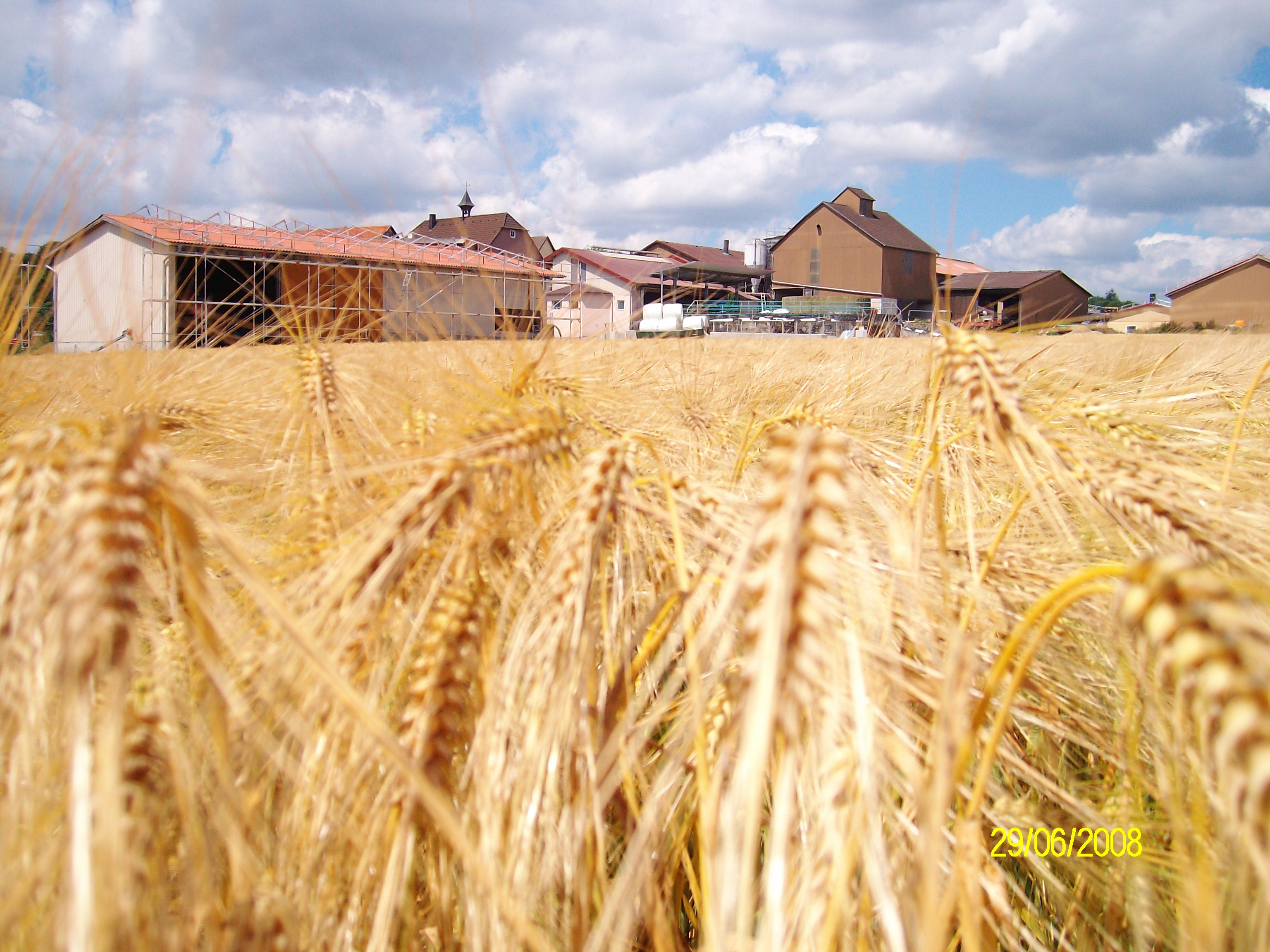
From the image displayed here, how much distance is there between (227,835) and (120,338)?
118cm

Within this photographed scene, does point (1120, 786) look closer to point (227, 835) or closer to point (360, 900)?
point (360, 900)

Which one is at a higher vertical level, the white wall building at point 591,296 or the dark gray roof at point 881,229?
the dark gray roof at point 881,229

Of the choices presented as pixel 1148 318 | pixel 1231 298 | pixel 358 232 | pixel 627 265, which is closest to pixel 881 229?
pixel 1148 318

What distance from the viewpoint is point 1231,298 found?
57.0ft

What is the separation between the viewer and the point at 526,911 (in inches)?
28.3

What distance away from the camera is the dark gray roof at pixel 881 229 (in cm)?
3725

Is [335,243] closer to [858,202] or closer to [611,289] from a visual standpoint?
[611,289]

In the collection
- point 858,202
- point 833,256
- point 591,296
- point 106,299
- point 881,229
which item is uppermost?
point 858,202

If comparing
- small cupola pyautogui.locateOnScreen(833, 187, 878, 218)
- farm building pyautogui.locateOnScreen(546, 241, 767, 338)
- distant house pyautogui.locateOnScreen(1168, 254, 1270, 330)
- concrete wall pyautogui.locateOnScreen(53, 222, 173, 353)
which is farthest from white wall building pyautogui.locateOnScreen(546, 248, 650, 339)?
small cupola pyautogui.locateOnScreen(833, 187, 878, 218)

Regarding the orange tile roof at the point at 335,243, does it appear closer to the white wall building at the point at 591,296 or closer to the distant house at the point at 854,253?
Result: the white wall building at the point at 591,296
